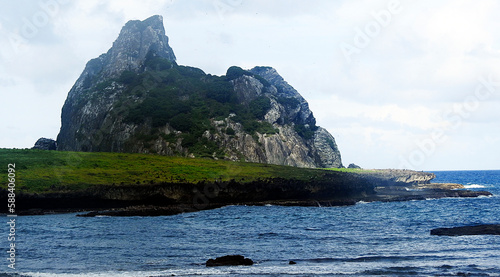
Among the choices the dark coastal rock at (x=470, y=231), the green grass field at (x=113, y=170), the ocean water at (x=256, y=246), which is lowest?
the ocean water at (x=256, y=246)

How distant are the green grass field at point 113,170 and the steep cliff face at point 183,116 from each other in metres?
25.9

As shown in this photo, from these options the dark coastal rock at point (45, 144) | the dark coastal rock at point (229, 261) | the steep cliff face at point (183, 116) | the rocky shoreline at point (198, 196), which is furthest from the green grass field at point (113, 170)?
the dark coastal rock at point (45, 144)

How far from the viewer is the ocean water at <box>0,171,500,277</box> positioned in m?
31.0

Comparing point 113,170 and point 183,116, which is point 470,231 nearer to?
point 113,170

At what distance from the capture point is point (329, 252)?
3772cm

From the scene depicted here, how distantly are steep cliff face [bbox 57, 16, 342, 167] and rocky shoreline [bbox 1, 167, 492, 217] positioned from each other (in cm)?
4625

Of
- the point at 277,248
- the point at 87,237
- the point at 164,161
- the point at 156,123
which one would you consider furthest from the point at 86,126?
the point at 277,248

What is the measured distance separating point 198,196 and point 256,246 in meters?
43.2

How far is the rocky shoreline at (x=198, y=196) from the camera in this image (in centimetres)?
6957

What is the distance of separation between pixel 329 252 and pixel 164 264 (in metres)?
13.1

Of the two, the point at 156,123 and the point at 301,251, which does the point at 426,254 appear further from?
the point at 156,123

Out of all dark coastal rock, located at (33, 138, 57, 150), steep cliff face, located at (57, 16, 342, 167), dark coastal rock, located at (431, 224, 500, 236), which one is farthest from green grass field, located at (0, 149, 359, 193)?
dark coastal rock, located at (33, 138, 57, 150)

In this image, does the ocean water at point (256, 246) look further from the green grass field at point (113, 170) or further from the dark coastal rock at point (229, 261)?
the green grass field at point (113, 170)

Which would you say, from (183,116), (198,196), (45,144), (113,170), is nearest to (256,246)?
(198,196)
